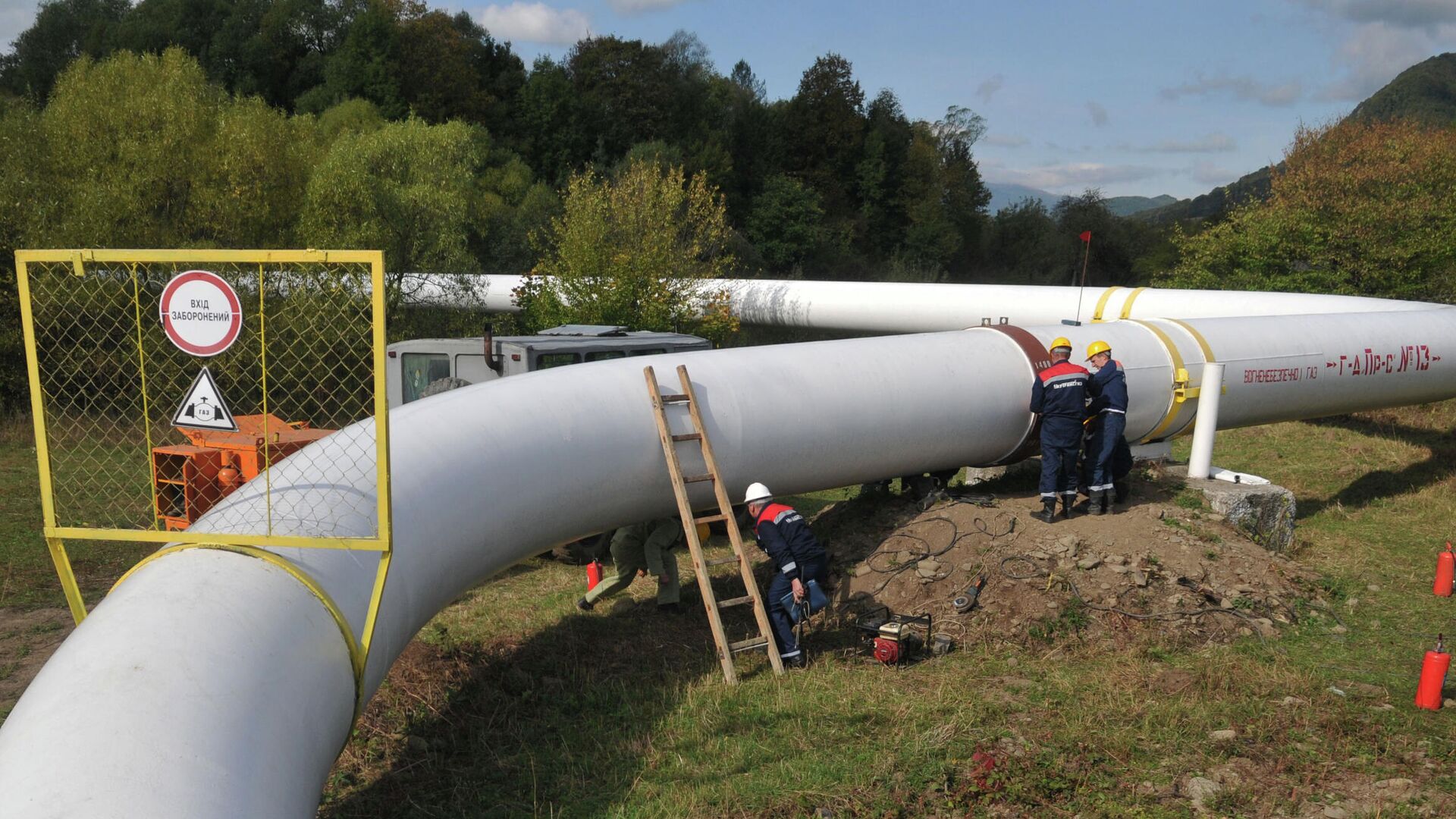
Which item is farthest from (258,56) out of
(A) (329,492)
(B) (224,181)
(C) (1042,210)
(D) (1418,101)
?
(D) (1418,101)

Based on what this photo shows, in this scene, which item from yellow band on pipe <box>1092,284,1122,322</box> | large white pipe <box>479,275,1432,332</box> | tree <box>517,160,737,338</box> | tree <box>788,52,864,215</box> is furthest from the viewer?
tree <box>788,52,864,215</box>

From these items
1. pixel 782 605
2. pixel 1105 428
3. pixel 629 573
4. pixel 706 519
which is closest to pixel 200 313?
pixel 706 519

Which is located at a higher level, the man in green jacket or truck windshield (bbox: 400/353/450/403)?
truck windshield (bbox: 400/353/450/403)

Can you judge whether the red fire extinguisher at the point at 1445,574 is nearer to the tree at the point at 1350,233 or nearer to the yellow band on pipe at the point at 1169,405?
the yellow band on pipe at the point at 1169,405

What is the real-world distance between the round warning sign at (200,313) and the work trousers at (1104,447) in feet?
23.3

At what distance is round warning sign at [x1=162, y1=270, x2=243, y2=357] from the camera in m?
4.75

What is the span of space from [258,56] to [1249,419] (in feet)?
165

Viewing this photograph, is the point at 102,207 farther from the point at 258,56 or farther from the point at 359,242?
the point at 258,56

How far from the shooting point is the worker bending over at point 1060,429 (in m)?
9.16

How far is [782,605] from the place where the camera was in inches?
304

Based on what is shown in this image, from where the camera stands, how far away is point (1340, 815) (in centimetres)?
543

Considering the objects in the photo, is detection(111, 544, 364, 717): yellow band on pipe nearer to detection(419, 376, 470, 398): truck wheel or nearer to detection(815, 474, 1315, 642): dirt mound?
detection(815, 474, 1315, 642): dirt mound

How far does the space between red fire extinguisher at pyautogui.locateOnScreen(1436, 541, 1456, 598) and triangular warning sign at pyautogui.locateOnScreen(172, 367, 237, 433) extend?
32.1 ft

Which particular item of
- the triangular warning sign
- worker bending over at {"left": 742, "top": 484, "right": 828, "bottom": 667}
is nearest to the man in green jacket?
worker bending over at {"left": 742, "top": 484, "right": 828, "bottom": 667}
